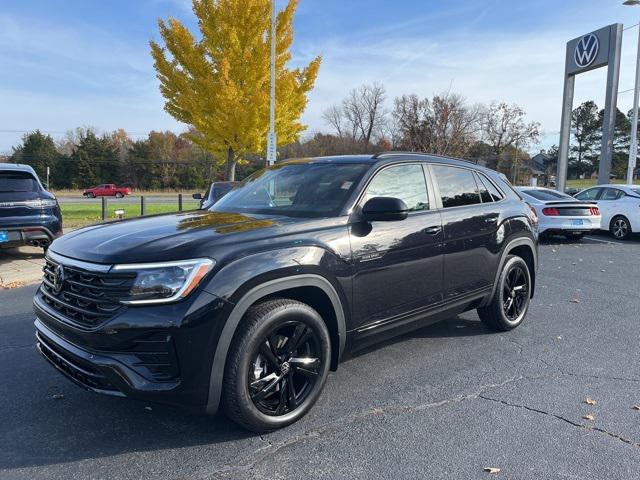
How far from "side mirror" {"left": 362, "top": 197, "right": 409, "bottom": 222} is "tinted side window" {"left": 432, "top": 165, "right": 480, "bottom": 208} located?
987 mm

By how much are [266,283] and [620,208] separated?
44.5 feet

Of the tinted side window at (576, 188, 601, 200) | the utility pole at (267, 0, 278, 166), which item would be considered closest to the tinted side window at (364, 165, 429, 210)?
the utility pole at (267, 0, 278, 166)

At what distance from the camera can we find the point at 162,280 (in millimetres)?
2682

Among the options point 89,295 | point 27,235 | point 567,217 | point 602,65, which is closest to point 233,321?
point 89,295

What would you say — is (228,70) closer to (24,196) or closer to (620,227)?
(24,196)

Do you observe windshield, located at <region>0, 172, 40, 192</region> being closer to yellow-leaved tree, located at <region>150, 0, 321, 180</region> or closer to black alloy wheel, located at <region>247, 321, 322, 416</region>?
black alloy wheel, located at <region>247, 321, 322, 416</region>

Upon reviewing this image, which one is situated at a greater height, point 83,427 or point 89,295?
point 89,295

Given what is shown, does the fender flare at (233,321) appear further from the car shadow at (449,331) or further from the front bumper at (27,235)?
the front bumper at (27,235)

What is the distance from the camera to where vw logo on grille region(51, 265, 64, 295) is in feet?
9.95

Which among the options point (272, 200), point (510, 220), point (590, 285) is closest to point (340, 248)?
point (272, 200)

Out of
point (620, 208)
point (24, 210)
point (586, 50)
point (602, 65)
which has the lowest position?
point (24, 210)

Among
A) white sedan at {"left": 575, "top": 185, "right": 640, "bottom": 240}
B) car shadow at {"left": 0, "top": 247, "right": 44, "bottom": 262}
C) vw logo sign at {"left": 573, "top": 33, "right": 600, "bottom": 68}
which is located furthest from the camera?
vw logo sign at {"left": 573, "top": 33, "right": 600, "bottom": 68}

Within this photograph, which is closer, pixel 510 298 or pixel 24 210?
pixel 510 298

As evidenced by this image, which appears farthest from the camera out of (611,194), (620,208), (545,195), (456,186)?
(611,194)
